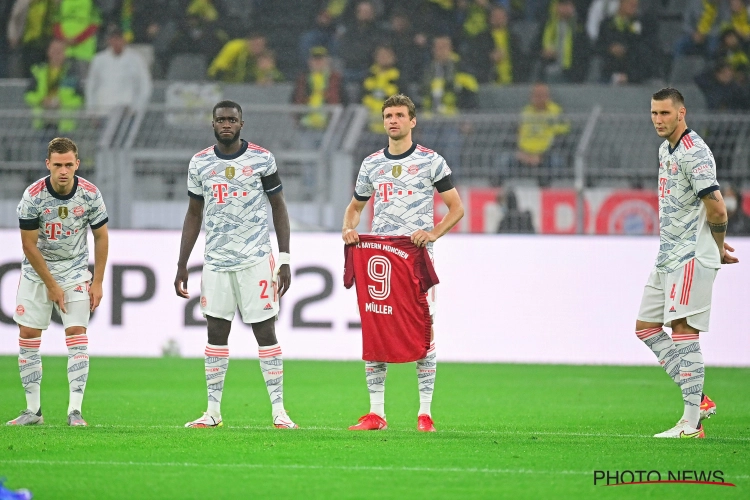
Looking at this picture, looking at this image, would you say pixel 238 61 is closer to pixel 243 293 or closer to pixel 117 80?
pixel 117 80

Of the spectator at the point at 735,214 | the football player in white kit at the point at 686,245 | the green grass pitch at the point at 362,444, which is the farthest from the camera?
the spectator at the point at 735,214

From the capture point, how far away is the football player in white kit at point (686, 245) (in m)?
7.65

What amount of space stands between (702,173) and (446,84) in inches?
435

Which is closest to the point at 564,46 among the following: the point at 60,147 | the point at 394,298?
the point at 394,298

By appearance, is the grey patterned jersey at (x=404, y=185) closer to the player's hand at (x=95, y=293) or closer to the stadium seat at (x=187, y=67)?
the player's hand at (x=95, y=293)

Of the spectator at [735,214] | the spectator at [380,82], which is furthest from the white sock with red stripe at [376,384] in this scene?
the spectator at [380,82]

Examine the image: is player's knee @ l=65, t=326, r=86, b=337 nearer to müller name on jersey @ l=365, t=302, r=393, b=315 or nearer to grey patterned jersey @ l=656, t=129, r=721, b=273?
müller name on jersey @ l=365, t=302, r=393, b=315

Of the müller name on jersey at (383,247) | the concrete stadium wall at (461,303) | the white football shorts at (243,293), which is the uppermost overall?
the müller name on jersey at (383,247)

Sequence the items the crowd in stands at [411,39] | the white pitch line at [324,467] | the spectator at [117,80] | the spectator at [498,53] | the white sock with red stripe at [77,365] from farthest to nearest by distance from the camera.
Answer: the spectator at [498,53], the crowd in stands at [411,39], the spectator at [117,80], the white sock with red stripe at [77,365], the white pitch line at [324,467]

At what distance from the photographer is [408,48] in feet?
63.7

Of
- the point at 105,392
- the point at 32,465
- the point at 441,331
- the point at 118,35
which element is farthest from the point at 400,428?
the point at 118,35

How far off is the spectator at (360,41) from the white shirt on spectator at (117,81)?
3157 millimetres

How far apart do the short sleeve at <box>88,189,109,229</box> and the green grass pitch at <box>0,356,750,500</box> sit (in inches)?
53.6

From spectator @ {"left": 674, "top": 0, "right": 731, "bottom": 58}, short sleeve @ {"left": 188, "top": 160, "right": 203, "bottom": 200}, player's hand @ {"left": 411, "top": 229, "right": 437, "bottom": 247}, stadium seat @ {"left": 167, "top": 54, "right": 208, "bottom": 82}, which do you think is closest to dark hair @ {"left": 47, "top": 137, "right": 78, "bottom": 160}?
short sleeve @ {"left": 188, "top": 160, "right": 203, "bottom": 200}
